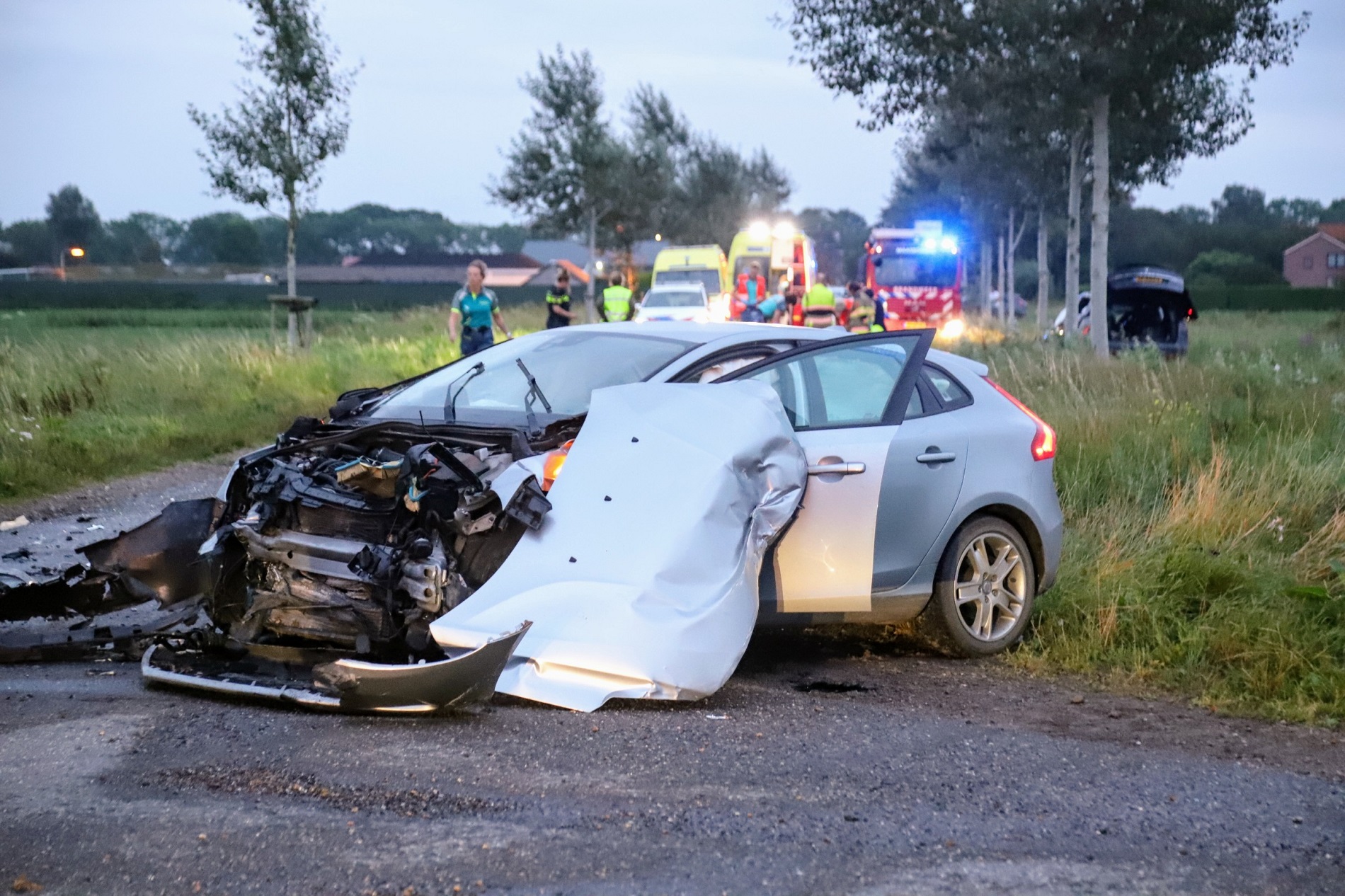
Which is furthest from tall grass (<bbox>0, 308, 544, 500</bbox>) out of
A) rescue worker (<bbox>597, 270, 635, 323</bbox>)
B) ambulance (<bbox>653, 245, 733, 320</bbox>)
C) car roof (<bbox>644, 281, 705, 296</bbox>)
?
ambulance (<bbox>653, 245, 733, 320</bbox>)

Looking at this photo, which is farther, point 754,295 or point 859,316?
point 754,295

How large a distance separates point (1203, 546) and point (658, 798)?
195 inches

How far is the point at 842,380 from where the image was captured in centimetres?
635

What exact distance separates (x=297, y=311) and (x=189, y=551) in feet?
61.4

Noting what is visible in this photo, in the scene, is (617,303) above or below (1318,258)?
below

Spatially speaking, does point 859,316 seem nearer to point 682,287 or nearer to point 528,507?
point 682,287

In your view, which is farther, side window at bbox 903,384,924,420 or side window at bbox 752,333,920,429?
side window at bbox 903,384,924,420

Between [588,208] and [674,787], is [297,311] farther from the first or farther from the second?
[588,208]

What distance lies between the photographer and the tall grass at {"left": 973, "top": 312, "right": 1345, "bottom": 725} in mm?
6672

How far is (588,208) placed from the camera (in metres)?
53.7

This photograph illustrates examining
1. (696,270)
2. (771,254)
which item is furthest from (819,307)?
(771,254)

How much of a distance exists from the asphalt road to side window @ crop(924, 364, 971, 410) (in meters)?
1.42

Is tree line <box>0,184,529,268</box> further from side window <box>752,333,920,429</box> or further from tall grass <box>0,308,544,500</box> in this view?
side window <box>752,333,920,429</box>

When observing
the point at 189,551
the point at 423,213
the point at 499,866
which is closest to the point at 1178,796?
the point at 499,866
